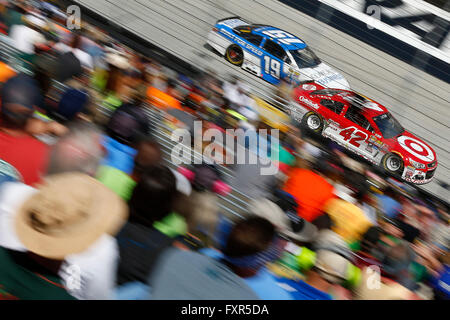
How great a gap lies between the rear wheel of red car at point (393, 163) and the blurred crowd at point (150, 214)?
3.60 meters

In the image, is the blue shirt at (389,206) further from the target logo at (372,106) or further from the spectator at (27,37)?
the target logo at (372,106)

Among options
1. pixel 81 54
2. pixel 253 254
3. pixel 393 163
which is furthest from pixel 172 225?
pixel 393 163

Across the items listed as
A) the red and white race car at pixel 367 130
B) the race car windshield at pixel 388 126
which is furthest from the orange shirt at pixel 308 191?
the race car windshield at pixel 388 126

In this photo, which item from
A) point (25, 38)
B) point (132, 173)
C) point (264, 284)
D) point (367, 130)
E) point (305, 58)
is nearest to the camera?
point (264, 284)

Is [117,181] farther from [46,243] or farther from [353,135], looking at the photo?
[353,135]

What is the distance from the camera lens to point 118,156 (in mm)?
3443

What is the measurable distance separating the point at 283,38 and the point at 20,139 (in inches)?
320

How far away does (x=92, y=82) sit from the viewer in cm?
472

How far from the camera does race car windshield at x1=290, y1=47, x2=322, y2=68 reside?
9.91 meters

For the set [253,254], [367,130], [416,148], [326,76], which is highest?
[253,254]

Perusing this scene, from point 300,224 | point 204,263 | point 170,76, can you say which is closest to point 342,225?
point 300,224

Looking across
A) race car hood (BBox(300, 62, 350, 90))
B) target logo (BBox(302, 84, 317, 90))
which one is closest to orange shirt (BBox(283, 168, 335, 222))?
target logo (BBox(302, 84, 317, 90))

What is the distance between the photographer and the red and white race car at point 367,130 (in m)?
8.50

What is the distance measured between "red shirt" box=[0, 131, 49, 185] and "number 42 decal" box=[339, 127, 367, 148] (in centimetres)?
676
